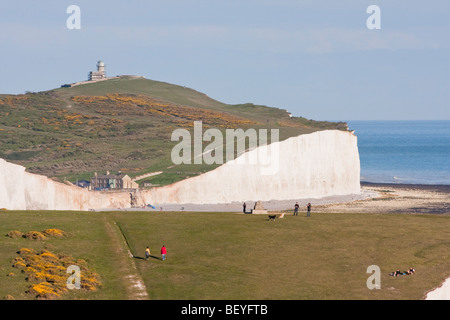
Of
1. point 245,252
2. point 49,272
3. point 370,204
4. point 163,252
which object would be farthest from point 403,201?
point 49,272

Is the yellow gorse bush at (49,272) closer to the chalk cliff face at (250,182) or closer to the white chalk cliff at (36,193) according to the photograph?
the white chalk cliff at (36,193)

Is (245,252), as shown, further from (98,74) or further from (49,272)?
(98,74)

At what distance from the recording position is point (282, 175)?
378 feet

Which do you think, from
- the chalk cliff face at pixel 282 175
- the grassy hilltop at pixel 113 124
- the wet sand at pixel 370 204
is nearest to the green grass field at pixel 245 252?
the wet sand at pixel 370 204

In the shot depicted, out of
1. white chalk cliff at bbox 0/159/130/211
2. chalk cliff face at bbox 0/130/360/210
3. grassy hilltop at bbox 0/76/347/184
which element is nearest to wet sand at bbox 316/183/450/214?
chalk cliff face at bbox 0/130/360/210

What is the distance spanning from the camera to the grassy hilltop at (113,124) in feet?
380

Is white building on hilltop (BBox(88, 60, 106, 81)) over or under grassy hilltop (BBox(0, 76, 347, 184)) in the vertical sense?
over

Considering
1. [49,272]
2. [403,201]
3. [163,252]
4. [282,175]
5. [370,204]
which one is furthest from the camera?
[282,175]

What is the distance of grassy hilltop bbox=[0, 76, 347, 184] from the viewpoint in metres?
116

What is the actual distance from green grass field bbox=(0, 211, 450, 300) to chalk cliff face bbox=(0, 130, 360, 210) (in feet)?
81.8

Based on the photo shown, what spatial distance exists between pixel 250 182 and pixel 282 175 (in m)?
7.06

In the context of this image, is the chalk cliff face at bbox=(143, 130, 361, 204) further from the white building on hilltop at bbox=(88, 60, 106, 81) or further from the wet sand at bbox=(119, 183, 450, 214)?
the white building on hilltop at bbox=(88, 60, 106, 81)
